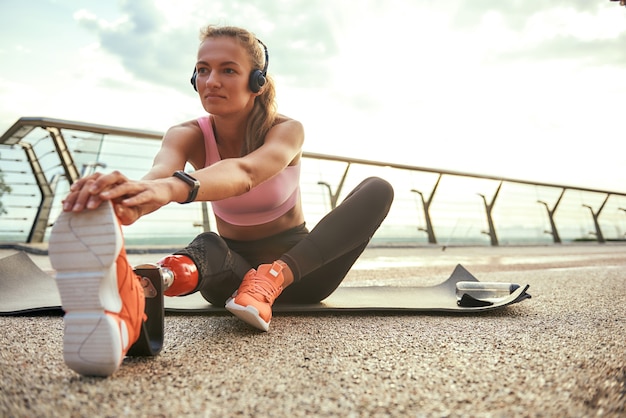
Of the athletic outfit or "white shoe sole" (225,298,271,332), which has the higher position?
the athletic outfit

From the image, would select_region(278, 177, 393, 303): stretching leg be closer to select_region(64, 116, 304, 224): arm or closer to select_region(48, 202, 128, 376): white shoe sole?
select_region(64, 116, 304, 224): arm

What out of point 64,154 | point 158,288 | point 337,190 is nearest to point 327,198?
point 337,190

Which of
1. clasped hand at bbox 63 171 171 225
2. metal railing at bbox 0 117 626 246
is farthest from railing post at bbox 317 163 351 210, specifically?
clasped hand at bbox 63 171 171 225

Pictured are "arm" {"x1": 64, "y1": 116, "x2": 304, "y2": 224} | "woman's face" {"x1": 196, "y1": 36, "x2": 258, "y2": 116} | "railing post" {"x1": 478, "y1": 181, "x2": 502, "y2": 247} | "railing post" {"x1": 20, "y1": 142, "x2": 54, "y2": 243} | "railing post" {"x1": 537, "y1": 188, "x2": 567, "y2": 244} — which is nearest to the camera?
"arm" {"x1": 64, "y1": 116, "x2": 304, "y2": 224}

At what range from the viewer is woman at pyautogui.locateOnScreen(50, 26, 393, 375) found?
93 cm

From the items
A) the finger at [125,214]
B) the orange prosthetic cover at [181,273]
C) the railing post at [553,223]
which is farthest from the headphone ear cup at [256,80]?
the railing post at [553,223]

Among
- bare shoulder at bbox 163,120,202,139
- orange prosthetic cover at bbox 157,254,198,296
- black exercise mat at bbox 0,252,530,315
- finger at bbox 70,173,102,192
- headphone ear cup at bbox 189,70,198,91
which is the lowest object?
black exercise mat at bbox 0,252,530,315

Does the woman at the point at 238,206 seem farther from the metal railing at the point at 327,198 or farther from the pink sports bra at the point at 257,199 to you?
the metal railing at the point at 327,198

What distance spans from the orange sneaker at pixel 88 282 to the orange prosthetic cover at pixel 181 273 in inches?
18.4

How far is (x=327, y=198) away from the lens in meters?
6.23

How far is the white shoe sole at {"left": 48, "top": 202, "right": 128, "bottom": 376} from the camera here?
33.8 inches

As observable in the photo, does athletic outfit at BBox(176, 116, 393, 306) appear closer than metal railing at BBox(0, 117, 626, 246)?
Yes

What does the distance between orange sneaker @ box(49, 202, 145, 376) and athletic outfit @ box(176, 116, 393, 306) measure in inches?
22.8

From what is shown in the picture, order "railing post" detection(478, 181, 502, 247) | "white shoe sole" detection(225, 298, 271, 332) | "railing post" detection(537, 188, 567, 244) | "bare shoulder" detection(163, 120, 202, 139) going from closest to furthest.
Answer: "white shoe sole" detection(225, 298, 271, 332) → "bare shoulder" detection(163, 120, 202, 139) → "railing post" detection(478, 181, 502, 247) → "railing post" detection(537, 188, 567, 244)
